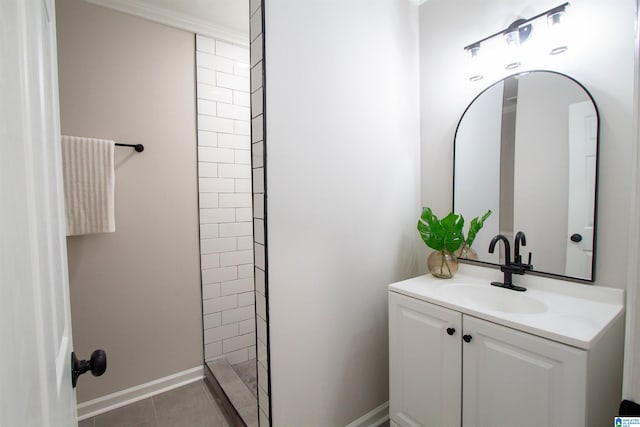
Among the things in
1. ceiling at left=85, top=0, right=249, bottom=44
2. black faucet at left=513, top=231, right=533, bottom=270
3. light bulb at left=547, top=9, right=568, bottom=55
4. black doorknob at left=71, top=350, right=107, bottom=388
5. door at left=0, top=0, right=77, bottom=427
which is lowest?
black doorknob at left=71, top=350, right=107, bottom=388

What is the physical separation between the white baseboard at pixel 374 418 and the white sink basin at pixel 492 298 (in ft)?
2.76

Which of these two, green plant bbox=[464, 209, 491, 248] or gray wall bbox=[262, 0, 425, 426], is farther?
green plant bbox=[464, 209, 491, 248]

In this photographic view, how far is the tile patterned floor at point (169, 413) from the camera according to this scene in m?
1.77

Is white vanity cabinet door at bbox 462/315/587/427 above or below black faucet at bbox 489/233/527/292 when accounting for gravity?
below

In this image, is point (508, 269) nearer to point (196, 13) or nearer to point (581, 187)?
point (581, 187)

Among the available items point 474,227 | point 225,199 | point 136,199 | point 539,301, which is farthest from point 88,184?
point 539,301

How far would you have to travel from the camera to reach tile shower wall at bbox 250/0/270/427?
1265 mm

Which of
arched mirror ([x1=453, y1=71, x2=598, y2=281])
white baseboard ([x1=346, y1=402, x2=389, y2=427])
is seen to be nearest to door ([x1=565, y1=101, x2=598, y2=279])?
arched mirror ([x1=453, y1=71, x2=598, y2=281])

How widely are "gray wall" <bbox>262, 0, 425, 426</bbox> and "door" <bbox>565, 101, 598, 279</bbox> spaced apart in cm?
80

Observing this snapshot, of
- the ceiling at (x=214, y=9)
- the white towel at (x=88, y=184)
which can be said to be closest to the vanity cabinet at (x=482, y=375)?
the white towel at (x=88, y=184)

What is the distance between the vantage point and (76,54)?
173 cm

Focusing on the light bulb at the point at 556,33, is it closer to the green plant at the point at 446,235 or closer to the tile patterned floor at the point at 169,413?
the green plant at the point at 446,235

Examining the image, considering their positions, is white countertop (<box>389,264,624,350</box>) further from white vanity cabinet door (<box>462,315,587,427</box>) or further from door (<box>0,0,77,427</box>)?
door (<box>0,0,77,427</box>)

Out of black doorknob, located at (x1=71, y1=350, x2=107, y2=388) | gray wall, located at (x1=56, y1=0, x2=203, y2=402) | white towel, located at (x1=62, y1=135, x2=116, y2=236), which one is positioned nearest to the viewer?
black doorknob, located at (x1=71, y1=350, x2=107, y2=388)
